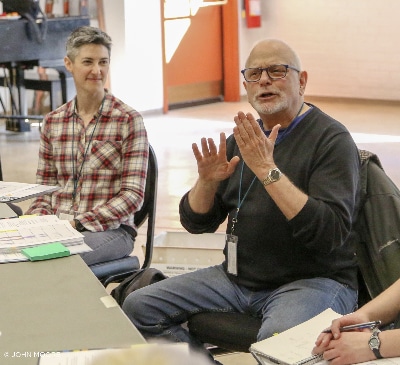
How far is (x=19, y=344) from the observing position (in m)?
1.73

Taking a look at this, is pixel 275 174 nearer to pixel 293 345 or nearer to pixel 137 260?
→ pixel 293 345

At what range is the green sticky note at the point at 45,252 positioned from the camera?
2334mm

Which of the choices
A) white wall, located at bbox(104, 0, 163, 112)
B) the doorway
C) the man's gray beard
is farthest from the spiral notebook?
the doorway

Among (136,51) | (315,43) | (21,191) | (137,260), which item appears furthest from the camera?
(315,43)

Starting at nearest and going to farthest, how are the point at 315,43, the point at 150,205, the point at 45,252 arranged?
the point at 45,252, the point at 150,205, the point at 315,43

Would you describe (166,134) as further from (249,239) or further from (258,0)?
(249,239)

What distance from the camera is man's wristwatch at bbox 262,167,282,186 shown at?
8.16 ft

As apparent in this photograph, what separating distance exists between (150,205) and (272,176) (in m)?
1.03

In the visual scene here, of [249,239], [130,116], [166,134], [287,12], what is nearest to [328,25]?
[287,12]

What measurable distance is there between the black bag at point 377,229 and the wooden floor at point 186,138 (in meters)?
2.52

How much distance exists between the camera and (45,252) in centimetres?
236

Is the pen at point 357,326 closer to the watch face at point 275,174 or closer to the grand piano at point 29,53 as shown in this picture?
the watch face at point 275,174

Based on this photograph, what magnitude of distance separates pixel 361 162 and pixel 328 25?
811 centimetres

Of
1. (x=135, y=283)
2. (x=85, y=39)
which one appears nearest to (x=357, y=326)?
(x=135, y=283)
